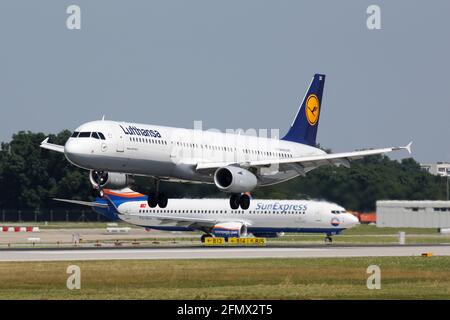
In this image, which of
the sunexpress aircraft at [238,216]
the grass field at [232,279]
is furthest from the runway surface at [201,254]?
the sunexpress aircraft at [238,216]

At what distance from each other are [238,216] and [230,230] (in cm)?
326

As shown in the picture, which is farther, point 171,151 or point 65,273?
point 171,151

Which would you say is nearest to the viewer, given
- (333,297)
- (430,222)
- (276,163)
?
(333,297)

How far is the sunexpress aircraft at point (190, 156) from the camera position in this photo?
214 feet

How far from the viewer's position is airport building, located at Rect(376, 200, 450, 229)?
11950cm

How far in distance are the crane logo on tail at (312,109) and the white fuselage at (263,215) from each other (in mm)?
22046

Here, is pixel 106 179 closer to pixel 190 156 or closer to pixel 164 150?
pixel 164 150

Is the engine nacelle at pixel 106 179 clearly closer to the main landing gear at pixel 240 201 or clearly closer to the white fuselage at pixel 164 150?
the white fuselage at pixel 164 150

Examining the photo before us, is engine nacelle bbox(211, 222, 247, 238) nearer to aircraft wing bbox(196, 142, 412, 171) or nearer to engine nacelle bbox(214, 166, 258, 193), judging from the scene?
aircraft wing bbox(196, 142, 412, 171)
